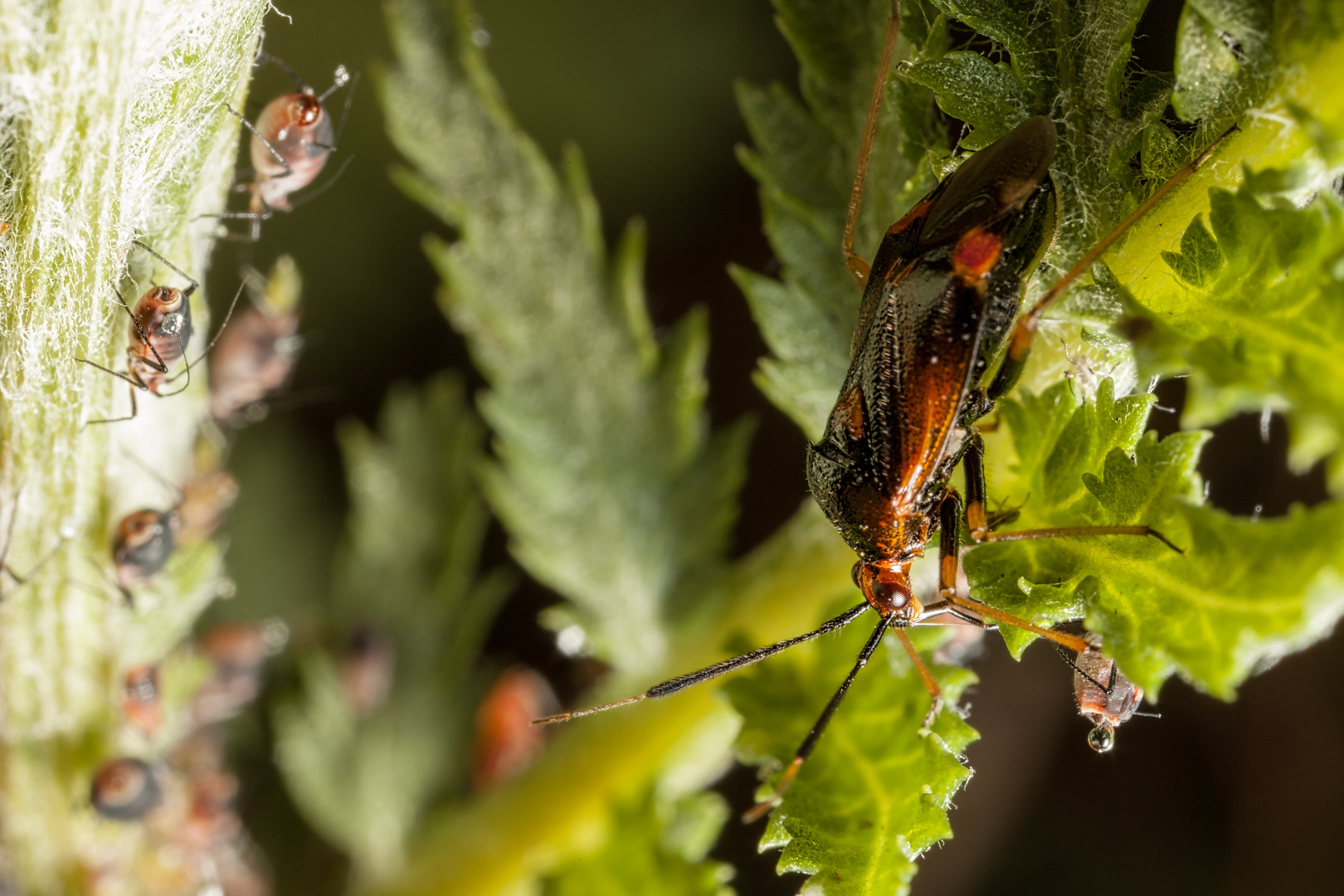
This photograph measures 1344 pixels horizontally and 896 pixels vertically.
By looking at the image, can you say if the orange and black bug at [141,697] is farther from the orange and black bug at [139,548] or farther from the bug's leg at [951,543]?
the bug's leg at [951,543]

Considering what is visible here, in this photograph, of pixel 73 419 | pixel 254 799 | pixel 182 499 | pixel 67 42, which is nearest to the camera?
pixel 67 42

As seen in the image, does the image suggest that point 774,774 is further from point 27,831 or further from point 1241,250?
point 27,831

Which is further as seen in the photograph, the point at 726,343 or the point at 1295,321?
the point at 726,343

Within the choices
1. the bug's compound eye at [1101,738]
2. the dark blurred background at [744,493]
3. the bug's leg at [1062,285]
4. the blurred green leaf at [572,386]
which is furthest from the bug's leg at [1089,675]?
the dark blurred background at [744,493]

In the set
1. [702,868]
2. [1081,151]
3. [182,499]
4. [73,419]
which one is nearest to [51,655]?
[182,499]

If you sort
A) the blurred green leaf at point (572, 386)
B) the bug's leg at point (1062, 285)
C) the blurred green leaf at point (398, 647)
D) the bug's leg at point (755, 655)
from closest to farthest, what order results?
the bug's leg at point (1062, 285) < the bug's leg at point (755, 655) < the blurred green leaf at point (572, 386) < the blurred green leaf at point (398, 647)

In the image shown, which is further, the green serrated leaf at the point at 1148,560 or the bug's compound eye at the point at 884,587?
the bug's compound eye at the point at 884,587

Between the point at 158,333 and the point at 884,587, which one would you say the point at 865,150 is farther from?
the point at 158,333
